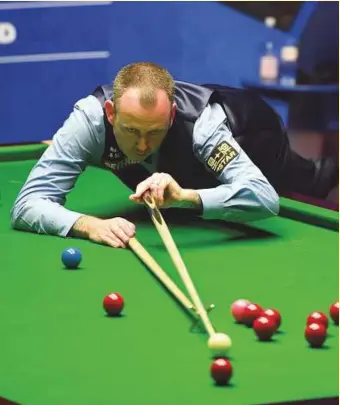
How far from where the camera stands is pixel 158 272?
3.18 m

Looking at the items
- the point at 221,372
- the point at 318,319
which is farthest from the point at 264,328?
the point at 221,372

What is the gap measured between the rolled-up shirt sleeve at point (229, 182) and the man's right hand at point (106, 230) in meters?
0.28

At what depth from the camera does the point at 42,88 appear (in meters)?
6.39

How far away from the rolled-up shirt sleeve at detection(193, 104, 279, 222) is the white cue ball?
1.11 meters

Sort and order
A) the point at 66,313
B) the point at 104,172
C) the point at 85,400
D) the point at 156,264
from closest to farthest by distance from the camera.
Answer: the point at 85,400
the point at 66,313
the point at 156,264
the point at 104,172

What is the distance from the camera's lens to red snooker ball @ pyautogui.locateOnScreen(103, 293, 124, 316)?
287 centimetres

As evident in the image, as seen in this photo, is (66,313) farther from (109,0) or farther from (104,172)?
(109,0)

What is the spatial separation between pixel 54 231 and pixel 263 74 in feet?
10.6

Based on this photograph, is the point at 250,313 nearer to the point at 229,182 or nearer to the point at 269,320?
the point at 269,320

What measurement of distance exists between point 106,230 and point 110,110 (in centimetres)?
40

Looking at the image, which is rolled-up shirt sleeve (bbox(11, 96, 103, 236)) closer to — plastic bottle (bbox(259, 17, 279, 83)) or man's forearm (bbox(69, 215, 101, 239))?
A: man's forearm (bbox(69, 215, 101, 239))

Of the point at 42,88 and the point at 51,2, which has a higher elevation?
the point at 51,2

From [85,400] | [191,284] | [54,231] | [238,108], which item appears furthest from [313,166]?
[85,400]

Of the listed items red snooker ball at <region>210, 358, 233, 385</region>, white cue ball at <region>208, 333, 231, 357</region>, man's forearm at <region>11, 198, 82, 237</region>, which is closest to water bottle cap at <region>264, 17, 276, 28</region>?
man's forearm at <region>11, 198, 82, 237</region>
